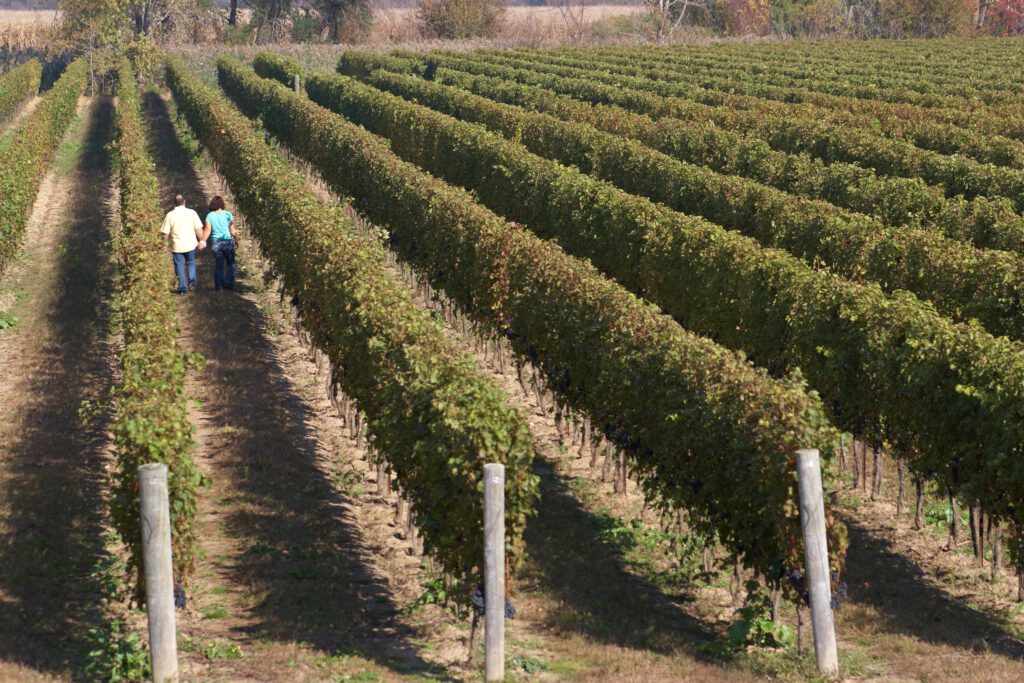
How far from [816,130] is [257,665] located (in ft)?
88.2

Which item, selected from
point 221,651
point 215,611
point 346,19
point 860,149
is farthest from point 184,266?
point 346,19

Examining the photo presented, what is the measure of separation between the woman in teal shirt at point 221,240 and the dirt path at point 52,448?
218cm

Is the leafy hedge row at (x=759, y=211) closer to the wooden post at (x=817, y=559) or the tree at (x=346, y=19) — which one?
the wooden post at (x=817, y=559)

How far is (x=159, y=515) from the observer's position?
9.80m

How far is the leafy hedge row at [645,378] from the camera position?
11.0m

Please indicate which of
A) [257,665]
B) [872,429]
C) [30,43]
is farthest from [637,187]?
[30,43]

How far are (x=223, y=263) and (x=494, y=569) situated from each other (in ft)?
50.8

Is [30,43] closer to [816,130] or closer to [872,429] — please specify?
[816,130]

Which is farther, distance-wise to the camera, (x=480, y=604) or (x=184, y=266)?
(x=184, y=266)

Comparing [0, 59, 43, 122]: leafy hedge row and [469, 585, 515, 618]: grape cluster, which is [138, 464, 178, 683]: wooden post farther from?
[0, 59, 43, 122]: leafy hedge row

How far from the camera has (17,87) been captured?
209 feet

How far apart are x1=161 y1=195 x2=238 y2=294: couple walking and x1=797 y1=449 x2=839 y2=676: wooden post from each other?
48.9ft

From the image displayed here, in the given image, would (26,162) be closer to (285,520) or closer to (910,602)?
(285,520)

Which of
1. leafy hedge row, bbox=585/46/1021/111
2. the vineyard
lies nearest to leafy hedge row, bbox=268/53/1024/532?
the vineyard
